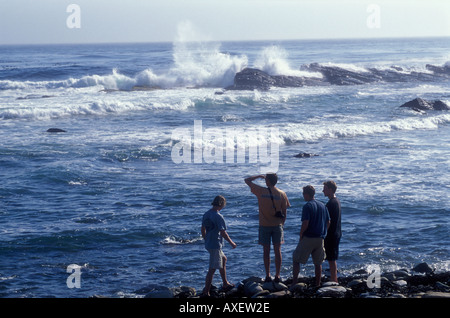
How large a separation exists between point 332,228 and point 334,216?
0.65 ft

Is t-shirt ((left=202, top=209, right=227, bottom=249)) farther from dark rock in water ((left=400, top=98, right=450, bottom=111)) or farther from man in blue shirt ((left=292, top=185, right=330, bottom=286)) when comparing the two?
dark rock in water ((left=400, top=98, right=450, bottom=111))

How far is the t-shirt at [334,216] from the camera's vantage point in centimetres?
908

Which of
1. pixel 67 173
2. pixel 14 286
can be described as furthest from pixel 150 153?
pixel 14 286

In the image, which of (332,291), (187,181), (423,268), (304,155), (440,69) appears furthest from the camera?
(440,69)

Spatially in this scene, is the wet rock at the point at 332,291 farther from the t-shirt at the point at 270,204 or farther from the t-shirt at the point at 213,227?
the t-shirt at the point at 213,227

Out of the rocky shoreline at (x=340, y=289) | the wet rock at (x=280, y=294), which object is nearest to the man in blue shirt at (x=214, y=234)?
the rocky shoreline at (x=340, y=289)

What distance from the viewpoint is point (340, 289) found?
8727 mm

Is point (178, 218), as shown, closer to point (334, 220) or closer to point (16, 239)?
point (16, 239)

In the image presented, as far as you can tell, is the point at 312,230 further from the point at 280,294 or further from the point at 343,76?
the point at 343,76

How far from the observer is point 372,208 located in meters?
14.6

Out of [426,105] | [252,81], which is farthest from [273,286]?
[252,81]

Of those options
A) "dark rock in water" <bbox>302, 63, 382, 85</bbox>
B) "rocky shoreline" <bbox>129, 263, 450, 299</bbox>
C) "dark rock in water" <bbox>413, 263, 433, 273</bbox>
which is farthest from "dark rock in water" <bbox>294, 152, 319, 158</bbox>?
"dark rock in water" <bbox>302, 63, 382, 85</bbox>

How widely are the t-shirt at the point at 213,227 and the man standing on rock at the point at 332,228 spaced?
1.56 meters

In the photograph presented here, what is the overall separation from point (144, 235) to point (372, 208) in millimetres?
5457
